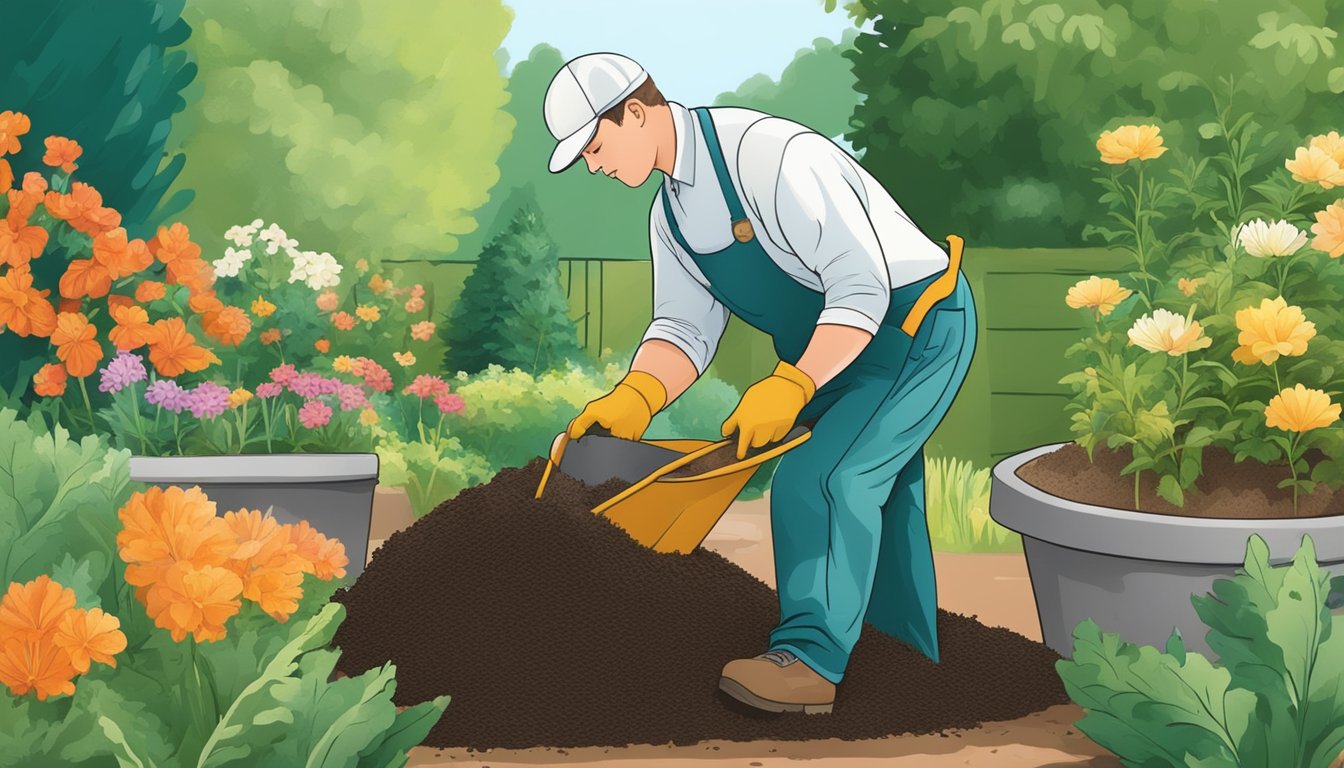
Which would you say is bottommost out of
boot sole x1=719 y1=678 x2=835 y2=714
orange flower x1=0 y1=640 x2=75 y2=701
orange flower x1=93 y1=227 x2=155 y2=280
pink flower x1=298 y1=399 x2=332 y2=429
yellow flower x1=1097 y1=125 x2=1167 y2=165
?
boot sole x1=719 y1=678 x2=835 y2=714

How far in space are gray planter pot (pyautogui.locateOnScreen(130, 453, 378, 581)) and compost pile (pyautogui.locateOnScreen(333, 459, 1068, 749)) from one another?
3.40ft

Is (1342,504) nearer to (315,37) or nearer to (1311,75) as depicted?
(1311,75)

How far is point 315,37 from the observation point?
10.3 m

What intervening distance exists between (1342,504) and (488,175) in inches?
342

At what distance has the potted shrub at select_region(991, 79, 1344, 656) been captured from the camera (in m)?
2.84

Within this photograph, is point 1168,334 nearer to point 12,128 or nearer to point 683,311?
point 683,311

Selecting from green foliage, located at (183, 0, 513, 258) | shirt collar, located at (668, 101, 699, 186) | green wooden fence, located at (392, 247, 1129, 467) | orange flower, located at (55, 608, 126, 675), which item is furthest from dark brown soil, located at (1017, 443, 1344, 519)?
green foliage, located at (183, 0, 513, 258)

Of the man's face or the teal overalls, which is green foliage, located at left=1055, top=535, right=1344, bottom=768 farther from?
the man's face

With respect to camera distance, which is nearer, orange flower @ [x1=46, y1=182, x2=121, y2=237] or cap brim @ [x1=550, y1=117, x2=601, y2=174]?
cap brim @ [x1=550, y1=117, x2=601, y2=174]

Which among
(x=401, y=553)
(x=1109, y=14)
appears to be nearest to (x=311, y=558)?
(x=401, y=553)

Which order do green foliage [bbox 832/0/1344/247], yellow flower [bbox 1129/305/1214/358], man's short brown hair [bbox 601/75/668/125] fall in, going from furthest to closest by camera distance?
Answer: green foliage [bbox 832/0/1344/247]
yellow flower [bbox 1129/305/1214/358]
man's short brown hair [bbox 601/75/668/125]

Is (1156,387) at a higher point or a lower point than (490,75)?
lower

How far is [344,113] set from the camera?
1049cm

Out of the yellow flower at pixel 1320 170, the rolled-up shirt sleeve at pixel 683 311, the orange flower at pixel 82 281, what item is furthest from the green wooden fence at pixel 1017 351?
the orange flower at pixel 82 281
